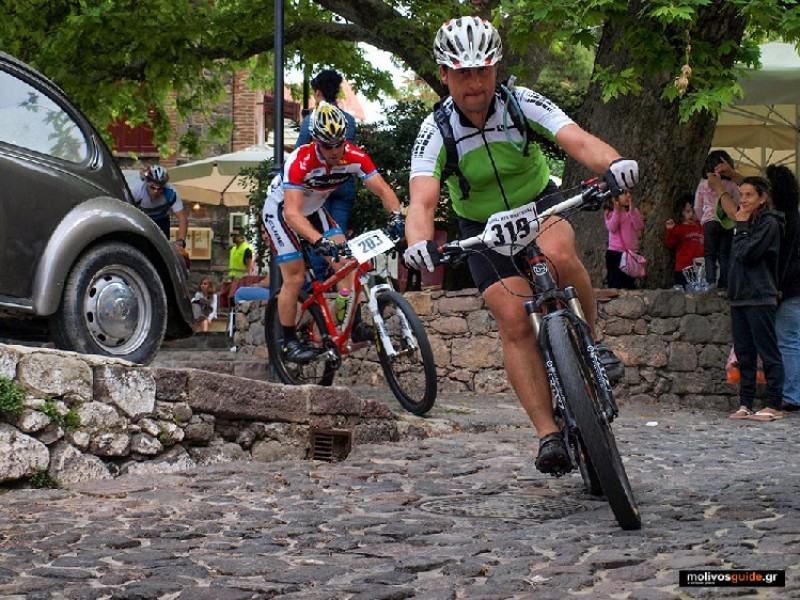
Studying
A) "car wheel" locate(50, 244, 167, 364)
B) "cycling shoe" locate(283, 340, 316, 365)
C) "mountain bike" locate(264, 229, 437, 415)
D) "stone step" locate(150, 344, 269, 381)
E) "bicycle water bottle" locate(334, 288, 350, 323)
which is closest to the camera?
"car wheel" locate(50, 244, 167, 364)

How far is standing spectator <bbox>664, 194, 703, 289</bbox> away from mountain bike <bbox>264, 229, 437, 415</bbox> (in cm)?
501

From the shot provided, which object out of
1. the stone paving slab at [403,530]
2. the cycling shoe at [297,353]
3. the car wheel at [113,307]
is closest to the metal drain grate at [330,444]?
the stone paving slab at [403,530]

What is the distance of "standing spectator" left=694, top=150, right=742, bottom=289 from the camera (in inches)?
484

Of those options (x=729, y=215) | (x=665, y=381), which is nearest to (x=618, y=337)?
(x=665, y=381)

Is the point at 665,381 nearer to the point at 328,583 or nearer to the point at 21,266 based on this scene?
the point at 21,266

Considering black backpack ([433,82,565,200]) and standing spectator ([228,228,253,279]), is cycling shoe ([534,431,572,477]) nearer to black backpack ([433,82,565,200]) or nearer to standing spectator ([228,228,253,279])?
black backpack ([433,82,565,200])

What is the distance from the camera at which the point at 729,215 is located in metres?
12.2

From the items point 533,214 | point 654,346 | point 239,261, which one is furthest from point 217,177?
point 533,214

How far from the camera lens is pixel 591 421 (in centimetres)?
508

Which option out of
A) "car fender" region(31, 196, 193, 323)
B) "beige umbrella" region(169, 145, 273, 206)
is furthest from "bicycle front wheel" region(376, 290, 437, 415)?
"beige umbrella" region(169, 145, 273, 206)

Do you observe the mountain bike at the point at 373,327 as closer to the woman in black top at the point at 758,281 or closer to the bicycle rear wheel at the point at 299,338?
the bicycle rear wheel at the point at 299,338

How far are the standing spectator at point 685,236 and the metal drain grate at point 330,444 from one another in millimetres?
6279

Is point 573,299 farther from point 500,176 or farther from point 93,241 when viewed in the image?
point 93,241

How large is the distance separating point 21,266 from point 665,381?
7.24m
